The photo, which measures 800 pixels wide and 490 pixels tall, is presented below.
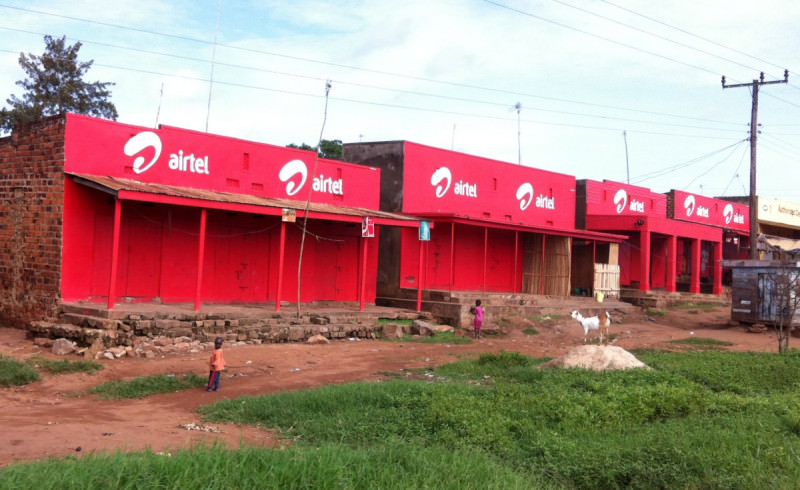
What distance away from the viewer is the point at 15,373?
11.0 m

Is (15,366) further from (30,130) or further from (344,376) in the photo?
(30,130)

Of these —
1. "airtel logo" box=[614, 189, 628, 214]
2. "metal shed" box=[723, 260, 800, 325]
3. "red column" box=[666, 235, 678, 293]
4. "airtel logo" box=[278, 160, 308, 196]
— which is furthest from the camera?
"airtel logo" box=[614, 189, 628, 214]

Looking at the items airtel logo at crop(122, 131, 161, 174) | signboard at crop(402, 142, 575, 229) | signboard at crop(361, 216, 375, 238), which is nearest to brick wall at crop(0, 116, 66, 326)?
airtel logo at crop(122, 131, 161, 174)

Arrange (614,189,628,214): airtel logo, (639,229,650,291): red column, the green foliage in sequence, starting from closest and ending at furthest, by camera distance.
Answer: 1. the green foliage
2. (639,229,650,291): red column
3. (614,189,628,214): airtel logo

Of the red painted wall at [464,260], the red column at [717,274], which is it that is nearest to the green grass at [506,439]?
the red painted wall at [464,260]

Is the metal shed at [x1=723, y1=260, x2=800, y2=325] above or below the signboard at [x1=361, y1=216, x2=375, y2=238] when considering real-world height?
below

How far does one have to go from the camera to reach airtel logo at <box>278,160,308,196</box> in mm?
20500

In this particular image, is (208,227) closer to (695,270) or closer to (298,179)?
(298,179)

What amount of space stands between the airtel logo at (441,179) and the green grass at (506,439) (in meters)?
13.9

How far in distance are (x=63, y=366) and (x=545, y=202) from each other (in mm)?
22263

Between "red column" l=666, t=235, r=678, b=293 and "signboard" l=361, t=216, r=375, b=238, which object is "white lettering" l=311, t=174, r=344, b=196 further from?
"red column" l=666, t=235, r=678, b=293

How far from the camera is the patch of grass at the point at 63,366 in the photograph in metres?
11.9

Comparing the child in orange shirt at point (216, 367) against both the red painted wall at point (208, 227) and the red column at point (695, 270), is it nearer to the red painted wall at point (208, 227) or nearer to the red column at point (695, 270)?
the red painted wall at point (208, 227)

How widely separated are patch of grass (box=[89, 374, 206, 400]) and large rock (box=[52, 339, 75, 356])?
273 cm
